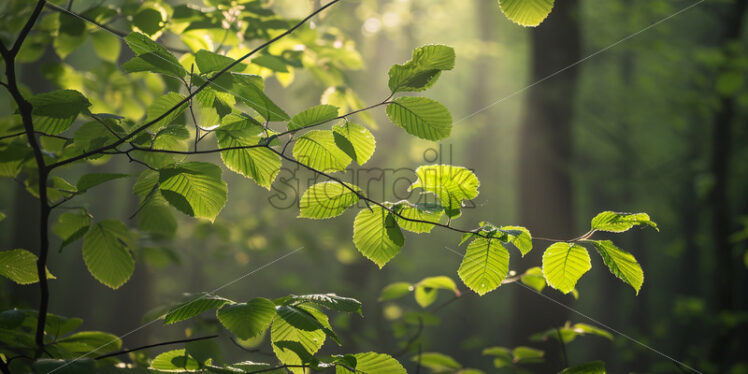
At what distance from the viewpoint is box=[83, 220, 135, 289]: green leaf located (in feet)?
4.36

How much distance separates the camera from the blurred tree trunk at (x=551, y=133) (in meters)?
3.43

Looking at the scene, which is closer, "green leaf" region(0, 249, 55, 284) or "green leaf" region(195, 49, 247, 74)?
"green leaf" region(195, 49, 247, 74)

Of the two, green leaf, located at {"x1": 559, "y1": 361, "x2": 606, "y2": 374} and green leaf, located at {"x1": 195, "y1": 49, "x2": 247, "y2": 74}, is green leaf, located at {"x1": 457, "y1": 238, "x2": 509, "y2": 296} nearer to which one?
green leaf, located at {"x1": 559, "y1": 361, "x2": 606, "y2": 374}

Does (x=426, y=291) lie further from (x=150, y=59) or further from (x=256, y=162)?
(x=150, y=59)

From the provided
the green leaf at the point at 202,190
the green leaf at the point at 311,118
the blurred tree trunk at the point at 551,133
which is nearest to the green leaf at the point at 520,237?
the green leaf at the point at 311,118

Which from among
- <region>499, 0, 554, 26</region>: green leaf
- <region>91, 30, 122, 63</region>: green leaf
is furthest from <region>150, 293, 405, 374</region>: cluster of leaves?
<region>91, 30, 122, 63</region>: green leaf

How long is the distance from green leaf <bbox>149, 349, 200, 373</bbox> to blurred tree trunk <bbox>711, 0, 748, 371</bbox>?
579cm

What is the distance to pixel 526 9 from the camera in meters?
1.00

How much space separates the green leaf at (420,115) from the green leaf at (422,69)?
5 centimetres

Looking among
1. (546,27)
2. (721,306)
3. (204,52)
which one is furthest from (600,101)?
(204,52)

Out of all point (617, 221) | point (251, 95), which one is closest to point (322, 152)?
point (251, 95)

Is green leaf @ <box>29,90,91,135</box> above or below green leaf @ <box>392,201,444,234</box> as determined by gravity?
above

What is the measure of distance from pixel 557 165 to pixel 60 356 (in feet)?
11.0

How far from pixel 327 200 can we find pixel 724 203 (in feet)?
20.9
